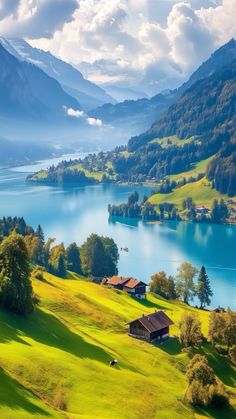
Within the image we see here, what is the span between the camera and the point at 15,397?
168ft

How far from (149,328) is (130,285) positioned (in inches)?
1708

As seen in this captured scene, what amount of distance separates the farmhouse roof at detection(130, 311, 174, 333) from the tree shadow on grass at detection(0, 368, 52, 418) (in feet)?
137

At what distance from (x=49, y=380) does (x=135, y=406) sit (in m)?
9.90

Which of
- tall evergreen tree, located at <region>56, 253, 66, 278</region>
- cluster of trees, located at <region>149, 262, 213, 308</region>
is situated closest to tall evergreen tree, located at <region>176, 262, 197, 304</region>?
cluster of trees, located at <region>149, 262, 213, 308</region>

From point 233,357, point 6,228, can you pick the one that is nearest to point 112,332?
point 233,357

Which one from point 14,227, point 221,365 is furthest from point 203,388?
point 14,227

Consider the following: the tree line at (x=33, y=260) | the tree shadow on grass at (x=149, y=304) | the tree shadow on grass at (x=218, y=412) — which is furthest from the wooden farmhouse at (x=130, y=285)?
the tree shadow on grass at (x=218, y=412)

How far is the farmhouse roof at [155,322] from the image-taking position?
95069mm

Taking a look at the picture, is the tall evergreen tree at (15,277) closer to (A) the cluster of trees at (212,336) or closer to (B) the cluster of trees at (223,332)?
(A) the cluster of trees at (212,336)

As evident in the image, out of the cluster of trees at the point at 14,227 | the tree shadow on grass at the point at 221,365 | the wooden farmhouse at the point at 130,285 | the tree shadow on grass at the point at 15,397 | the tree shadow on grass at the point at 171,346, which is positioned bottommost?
the tree shadow on grass at the point at 221,365

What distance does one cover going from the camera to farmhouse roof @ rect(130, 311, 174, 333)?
95.1 meters

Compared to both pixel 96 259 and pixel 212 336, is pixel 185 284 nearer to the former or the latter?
pixel 96 259

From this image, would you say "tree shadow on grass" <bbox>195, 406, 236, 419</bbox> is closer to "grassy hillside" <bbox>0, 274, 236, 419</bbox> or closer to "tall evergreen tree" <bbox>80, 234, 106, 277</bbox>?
"grassy hillside" <bbox>0, 274, 236, 419</bbox>

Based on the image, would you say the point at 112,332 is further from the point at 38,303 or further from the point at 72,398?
the point at 72,398
